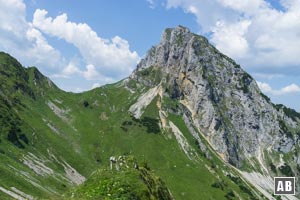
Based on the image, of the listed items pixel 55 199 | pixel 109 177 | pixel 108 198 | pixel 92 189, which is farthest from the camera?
pixel 109 177

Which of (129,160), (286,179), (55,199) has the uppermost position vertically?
(129,160)

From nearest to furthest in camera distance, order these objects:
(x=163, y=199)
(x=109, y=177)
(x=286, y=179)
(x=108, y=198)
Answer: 1. (x=286, y=179)
2. (x=108, y=198)
3. (x=109, y=177)
4. (x=163, y=199)

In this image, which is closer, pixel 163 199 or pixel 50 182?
pixel 163 199

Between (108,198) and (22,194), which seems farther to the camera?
(22,194)

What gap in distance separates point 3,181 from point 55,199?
435 ft

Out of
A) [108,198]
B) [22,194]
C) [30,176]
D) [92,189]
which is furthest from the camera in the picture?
[30,176]

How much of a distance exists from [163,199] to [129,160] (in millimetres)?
6447

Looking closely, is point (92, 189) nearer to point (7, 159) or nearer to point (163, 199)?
point (163, 199)

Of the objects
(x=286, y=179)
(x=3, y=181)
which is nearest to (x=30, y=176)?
(x=3, y=181)

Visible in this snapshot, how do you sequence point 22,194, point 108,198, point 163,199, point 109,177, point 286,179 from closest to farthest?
1. point 286,179
2. point 108,198
3. point 109,177
4. point 163,199
5. point 22,194

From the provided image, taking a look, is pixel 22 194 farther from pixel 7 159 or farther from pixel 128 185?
pixel 128 185

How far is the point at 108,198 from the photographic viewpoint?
3039cm

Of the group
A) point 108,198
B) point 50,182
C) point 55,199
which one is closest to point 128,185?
point 108,198

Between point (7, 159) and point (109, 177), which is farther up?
point (7, 159)
